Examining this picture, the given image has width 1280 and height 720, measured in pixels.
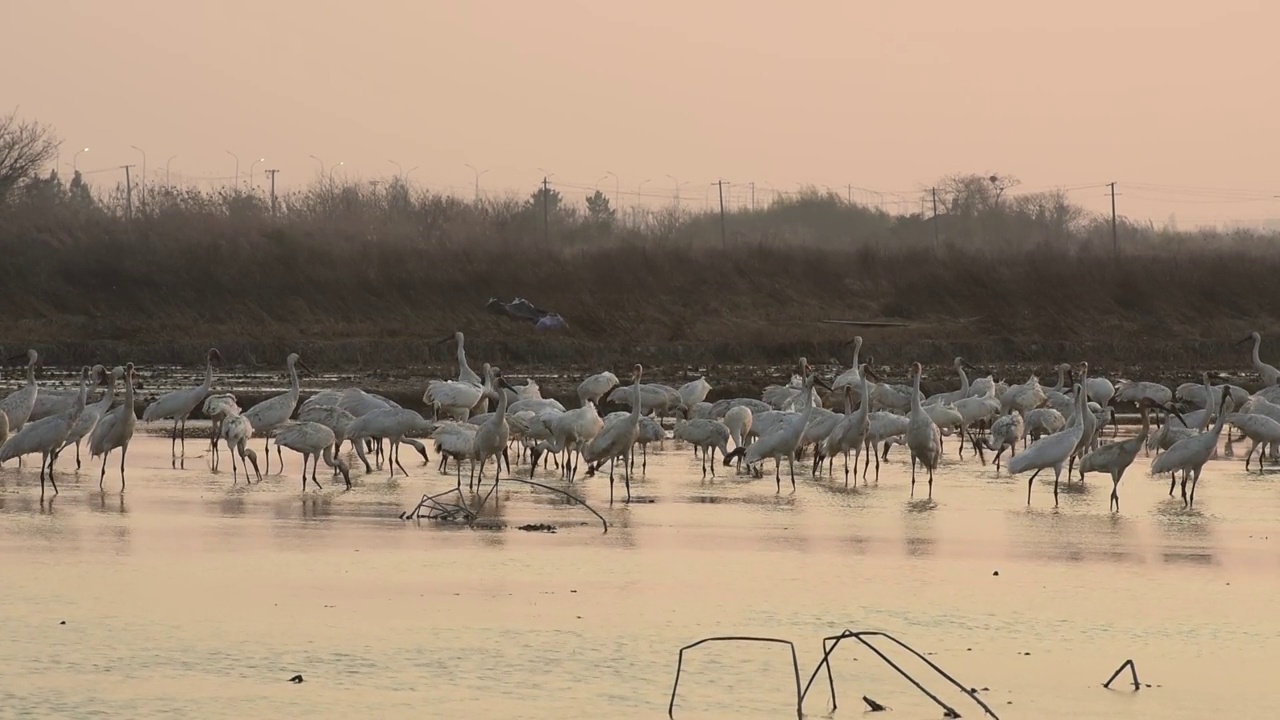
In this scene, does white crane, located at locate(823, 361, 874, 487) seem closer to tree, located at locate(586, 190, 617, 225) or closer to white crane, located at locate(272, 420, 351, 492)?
white crane, located at locate(272, 420, 351, 492)

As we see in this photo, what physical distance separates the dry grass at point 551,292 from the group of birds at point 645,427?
18.4 metres

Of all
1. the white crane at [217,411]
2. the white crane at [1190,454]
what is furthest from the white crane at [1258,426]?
the white crane at [217,411]

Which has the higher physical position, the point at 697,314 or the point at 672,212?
the point at 672,212

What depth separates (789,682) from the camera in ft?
30.2

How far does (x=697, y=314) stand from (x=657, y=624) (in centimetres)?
4195

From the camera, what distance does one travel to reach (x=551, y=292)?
53.4 metres

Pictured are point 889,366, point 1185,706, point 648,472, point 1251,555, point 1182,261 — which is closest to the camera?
point 1185,706

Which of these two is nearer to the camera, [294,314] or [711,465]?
[711,465]

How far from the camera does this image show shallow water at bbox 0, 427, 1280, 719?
8922 mm

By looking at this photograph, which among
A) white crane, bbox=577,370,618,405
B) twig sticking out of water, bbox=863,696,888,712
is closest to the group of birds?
white crane, bbox=577,370,618,405

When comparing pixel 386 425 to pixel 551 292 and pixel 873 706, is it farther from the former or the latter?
pixel 551 292

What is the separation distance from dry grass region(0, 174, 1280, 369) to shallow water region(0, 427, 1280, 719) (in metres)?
25.9

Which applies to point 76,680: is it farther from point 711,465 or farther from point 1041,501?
point 711,465

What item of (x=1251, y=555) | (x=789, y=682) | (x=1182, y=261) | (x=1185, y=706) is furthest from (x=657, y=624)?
(x=1182, y=261)
